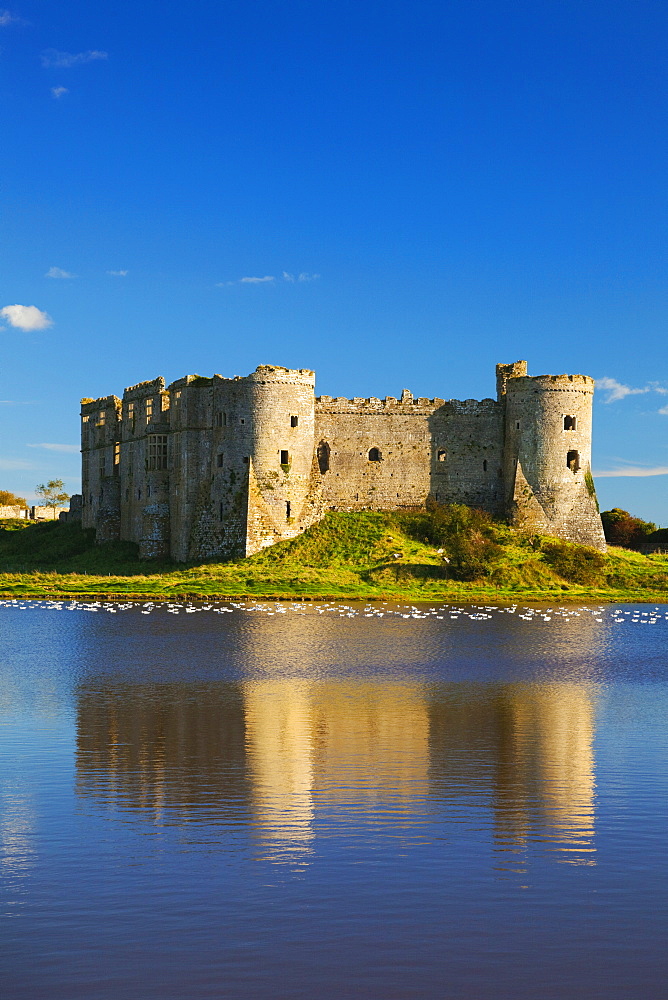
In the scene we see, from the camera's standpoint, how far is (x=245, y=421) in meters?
55.2

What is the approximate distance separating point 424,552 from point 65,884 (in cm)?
4460

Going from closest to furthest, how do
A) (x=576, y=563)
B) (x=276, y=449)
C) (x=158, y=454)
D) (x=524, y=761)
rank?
(x=524, y=761) → (x=576, y=563) → (x=276, y=449) → (x=158, y=454)

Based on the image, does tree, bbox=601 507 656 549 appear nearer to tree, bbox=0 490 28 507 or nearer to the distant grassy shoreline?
the distant grassy shoreline

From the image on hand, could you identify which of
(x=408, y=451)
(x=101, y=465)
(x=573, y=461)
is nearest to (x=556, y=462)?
(x=573, y=461)

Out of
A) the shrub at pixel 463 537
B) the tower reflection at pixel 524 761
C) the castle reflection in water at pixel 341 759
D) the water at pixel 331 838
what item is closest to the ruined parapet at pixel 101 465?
the shrub at pixel 463 537

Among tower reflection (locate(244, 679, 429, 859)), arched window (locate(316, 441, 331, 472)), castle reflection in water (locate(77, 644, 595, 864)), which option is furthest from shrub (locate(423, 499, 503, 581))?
tower reflection (locate(244, 679, 429, 859))

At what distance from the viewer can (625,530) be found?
234ft

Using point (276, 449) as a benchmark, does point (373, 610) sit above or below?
below

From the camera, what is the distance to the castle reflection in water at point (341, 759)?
1156 centimetres

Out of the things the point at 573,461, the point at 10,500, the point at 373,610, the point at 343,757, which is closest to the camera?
the point at 343,757

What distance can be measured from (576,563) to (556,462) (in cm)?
662

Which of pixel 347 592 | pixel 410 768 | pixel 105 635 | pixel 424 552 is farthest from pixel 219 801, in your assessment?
pixel 424 552

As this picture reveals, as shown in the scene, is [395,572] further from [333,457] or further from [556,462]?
[556,462]

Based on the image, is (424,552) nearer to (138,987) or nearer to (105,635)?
(105,635)
